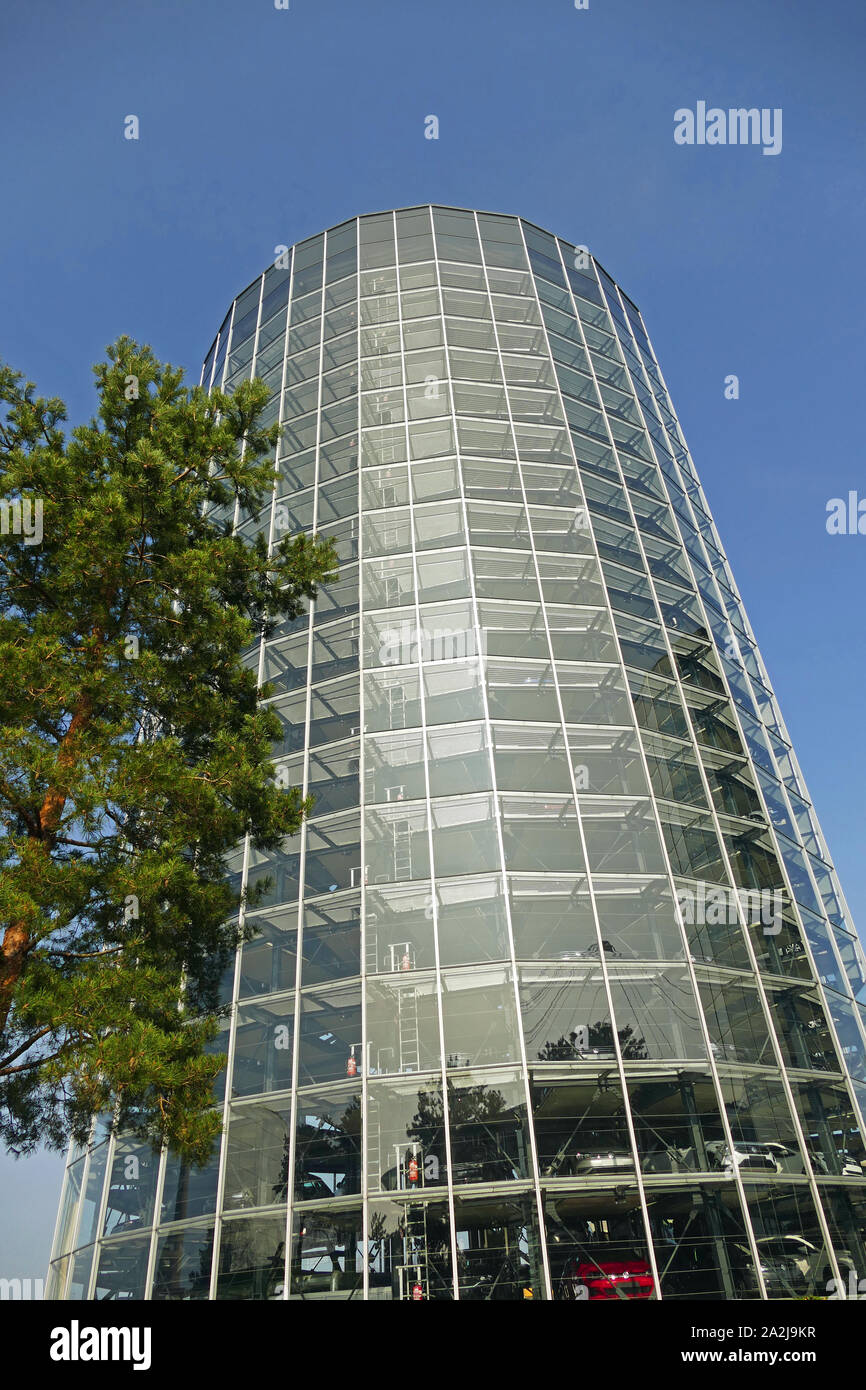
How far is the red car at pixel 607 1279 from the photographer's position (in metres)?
11.5

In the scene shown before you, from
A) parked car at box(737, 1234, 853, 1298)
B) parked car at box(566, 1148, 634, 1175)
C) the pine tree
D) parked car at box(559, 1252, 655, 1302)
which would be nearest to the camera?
the pine tree

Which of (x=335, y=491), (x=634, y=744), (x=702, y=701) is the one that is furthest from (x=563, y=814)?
(x=335, y=491)

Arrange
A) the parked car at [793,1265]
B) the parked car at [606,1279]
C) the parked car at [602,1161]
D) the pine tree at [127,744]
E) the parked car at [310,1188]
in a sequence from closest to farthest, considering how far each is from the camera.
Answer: the pine tree at [127,744], the parked car at [606,1279], the parked car at [793,1265], the parked car at [602,1161], the parked car at [310,1188]

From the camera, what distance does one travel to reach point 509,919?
14.1 meters

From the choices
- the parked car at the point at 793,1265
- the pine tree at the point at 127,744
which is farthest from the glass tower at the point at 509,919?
the pine tree at the point at 127,744

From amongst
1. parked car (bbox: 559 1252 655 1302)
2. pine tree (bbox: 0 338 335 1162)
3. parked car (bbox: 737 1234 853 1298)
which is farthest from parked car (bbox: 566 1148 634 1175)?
pine tree (bbox: 0 338 335 1162)

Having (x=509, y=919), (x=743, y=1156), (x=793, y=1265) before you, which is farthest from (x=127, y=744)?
(x=793, y=1265)

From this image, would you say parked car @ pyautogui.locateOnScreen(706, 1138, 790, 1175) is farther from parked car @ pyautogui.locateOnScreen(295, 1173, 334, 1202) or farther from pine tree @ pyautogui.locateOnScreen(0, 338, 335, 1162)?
pine tree @ pyautogui.locateOnScreen(0, 338, 335, 1162)

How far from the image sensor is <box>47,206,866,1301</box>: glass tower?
12.3 metres

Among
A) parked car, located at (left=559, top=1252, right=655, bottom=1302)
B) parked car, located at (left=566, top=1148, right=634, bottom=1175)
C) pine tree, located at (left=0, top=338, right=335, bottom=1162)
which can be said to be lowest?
parked car, located at (left=559, top=1252, right=655, bottom=1302)

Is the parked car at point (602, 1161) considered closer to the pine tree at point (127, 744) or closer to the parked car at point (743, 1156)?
the parked car at point (743, 1156)

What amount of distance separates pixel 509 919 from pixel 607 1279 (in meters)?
4.90

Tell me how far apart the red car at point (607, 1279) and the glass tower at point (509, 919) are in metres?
0.05

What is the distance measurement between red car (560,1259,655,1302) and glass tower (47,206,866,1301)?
5 centimetres
